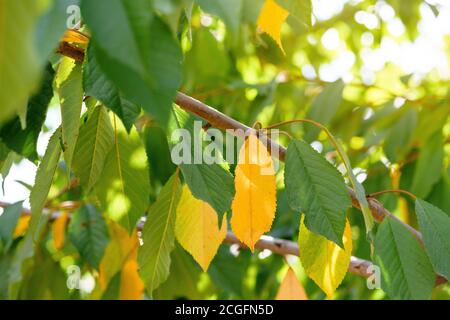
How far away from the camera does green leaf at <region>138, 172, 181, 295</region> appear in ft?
2.99

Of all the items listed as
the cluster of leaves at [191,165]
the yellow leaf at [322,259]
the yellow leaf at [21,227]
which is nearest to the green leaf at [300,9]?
the cluster of leaves at [191,165]

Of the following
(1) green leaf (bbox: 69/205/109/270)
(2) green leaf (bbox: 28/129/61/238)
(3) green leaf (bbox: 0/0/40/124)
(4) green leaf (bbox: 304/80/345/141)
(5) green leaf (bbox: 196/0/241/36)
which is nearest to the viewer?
(3) green leaf (bbox: 0/0/40/124)

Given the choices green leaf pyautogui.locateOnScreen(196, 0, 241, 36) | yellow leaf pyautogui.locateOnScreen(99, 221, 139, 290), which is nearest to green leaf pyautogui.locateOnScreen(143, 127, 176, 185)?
yellow leaf pyautogui.locateOnScreen(99, 221, 139, 290)

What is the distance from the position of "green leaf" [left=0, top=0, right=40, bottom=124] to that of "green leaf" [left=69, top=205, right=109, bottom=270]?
3.24 ft

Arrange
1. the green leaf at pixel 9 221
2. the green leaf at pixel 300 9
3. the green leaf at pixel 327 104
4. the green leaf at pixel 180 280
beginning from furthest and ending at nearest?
the green leaf at pixel 327 104
the green leaf at pixel 180 280
the green leaf at pixel 9 221
the green leaf at pixel 300 9

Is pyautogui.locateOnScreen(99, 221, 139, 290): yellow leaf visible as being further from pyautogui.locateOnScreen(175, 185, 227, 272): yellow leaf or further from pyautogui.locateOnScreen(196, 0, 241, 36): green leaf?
pyautogui.locateOnScreen(196, 0, 241, 36): green leaf

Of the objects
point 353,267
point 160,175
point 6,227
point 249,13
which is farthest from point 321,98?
point 249,13

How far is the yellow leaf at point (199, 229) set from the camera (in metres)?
0.86

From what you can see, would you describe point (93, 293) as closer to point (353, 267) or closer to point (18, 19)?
point (353, 267)

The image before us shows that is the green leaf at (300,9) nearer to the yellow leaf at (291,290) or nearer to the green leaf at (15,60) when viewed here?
the green leaf at (15,60)

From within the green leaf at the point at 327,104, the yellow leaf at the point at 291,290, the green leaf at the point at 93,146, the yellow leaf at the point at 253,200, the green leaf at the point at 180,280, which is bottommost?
the green leaf at the point at 180,280

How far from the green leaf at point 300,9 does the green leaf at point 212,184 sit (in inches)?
7.3
